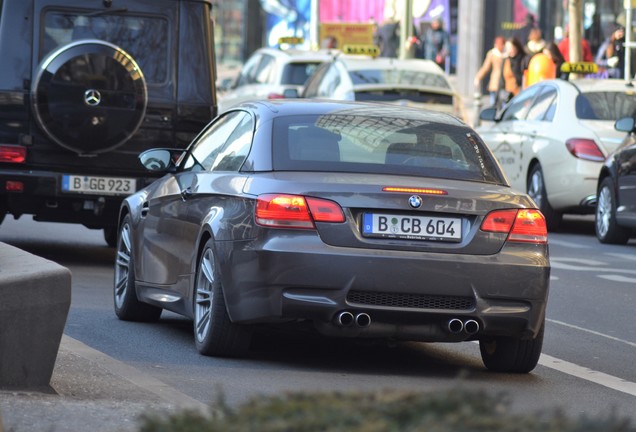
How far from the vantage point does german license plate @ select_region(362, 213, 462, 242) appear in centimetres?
784

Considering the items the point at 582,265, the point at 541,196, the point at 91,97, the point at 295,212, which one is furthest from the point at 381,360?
the point at 541,196

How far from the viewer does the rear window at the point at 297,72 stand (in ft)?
85.5

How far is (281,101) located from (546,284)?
6.33 ft

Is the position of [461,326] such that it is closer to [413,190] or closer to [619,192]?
[413,190]

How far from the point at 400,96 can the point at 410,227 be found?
12932 mm

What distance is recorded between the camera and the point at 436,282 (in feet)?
25.7

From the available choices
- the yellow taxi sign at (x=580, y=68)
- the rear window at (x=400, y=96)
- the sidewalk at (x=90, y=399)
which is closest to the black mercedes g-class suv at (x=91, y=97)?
the sidewalk at (x=90, y=399)

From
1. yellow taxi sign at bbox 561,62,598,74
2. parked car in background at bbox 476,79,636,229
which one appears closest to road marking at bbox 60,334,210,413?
parked car in background at bbox 476,79,636,229

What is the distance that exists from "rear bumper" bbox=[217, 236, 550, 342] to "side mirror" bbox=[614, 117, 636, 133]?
9030 millimetres

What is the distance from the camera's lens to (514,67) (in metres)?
31.5

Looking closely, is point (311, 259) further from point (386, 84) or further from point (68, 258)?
point (386, 84)

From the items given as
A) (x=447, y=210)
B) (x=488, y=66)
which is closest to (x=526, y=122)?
(x=447, y=210)

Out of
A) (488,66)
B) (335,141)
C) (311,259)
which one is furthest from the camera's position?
(488,66)

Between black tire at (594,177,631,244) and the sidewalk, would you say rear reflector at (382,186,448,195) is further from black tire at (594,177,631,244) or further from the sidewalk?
black tire at (594,177,631,244)
